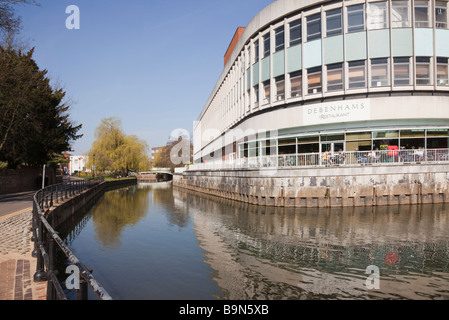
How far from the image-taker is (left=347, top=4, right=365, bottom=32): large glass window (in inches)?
938

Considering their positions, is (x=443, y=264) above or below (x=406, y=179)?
below

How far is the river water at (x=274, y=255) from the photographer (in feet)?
24.7

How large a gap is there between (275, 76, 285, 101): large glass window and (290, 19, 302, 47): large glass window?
285cm

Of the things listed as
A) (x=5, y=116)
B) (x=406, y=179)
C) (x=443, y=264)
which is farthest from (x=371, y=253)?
(x=5, y=116)

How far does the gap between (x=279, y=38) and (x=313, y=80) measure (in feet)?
17.4

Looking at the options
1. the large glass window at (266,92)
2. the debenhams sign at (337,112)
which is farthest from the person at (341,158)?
the large glass window at (266,92)

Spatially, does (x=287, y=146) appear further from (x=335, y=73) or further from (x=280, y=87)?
(x=335, y=73)

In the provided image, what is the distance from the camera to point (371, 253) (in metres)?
10.2

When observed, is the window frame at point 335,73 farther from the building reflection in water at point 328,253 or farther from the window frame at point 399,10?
the building reflection in water at point 328,253

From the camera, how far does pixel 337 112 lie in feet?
78.2

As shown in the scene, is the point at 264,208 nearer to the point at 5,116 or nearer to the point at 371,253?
the point at 371,253

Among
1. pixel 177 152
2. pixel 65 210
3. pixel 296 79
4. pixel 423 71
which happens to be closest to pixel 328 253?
pixel 65 210
